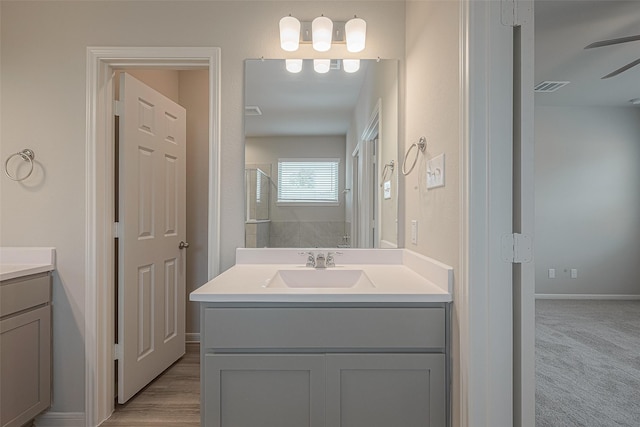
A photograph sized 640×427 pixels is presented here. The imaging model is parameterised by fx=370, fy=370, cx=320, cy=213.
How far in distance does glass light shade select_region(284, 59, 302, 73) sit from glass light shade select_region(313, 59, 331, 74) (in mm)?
84

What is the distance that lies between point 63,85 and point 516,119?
2.21 metres

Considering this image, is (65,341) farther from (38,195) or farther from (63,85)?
(63,85)

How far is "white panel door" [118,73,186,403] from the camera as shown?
2207 mm

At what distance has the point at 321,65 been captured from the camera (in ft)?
6.84

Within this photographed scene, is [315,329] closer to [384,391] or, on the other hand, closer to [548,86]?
[384,391]

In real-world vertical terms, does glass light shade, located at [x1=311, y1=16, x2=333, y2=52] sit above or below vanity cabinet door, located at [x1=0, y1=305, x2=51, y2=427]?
above

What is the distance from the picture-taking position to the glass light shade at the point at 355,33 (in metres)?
1.94

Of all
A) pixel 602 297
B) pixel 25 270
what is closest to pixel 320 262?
pixel 25 270

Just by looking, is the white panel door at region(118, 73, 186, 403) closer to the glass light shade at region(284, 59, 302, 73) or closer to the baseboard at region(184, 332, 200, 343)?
the baseboard at region(184, 332, 200, 343)

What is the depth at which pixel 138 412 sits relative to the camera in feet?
7.06

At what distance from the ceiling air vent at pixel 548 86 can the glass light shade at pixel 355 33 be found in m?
3.23

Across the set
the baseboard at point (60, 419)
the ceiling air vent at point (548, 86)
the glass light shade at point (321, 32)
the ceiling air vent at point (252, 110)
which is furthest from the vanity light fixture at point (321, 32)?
the ceiling air vent at point (548, 86)

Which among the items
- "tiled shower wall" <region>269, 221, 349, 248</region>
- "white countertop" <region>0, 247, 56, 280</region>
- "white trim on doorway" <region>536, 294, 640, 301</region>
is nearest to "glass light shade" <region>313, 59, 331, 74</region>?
"tiled shower wall" <region>269, 221, 349, 248</region>

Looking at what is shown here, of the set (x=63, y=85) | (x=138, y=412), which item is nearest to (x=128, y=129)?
(x=63, y=85)
